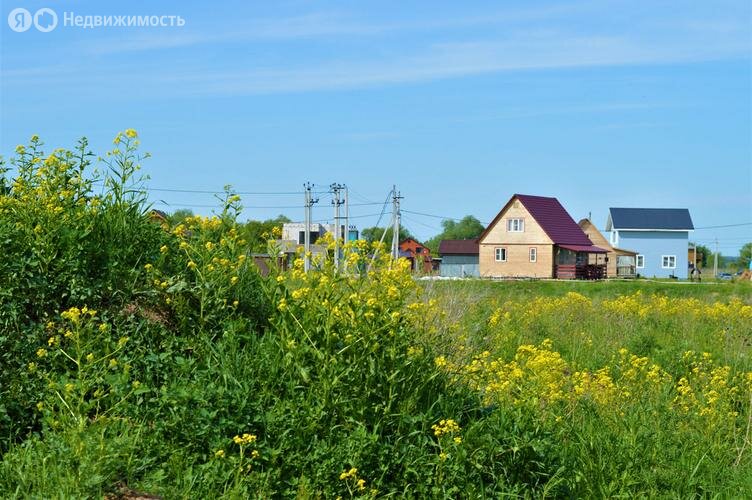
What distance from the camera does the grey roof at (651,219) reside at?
231 ft

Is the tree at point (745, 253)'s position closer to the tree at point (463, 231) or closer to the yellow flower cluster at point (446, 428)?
the tree at point (463, 231)

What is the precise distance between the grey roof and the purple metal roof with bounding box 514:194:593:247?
14953 mm

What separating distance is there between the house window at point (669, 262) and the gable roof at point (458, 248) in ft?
67.1

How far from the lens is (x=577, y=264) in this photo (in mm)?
57906

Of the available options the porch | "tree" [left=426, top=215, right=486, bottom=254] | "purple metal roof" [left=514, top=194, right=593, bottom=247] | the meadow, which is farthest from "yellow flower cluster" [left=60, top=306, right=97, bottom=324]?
"tree" [left=426, top=215, right=486, bottom=254]

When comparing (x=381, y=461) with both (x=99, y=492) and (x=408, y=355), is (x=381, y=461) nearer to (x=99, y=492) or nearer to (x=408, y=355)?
(x=408, y=355)

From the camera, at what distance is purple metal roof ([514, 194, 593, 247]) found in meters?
57.0

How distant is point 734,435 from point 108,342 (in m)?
4.75

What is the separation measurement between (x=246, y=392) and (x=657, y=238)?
71.0 meters

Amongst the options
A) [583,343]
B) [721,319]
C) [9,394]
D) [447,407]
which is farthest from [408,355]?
[721,319]

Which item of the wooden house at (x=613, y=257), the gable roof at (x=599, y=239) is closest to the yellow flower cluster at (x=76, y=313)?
the wooden house at (x=613, y=257)

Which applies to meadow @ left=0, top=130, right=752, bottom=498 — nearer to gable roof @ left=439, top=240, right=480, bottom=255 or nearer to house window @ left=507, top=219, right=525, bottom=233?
house window @ left=507, top=219, right=525, bottom=233

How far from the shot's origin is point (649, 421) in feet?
20.9

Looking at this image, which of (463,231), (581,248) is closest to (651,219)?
(581,248)
